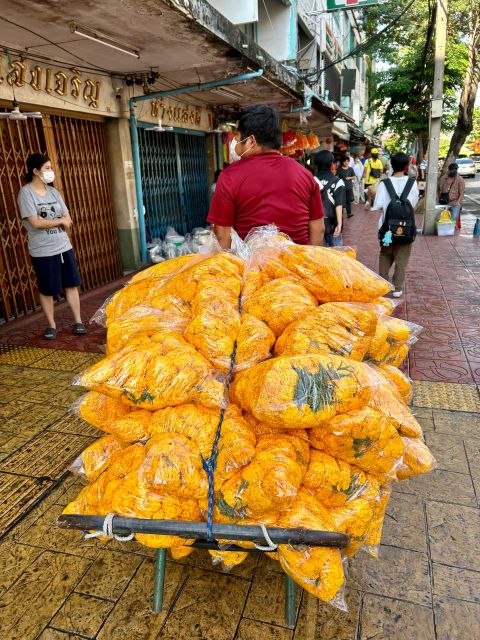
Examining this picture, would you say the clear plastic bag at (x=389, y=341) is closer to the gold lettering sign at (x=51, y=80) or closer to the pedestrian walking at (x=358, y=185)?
the gold lettering sign at (x=51, y=80)

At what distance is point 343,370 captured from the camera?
5.08 ft

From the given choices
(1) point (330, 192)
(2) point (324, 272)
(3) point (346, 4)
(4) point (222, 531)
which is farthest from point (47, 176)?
(3) point (346, 4)

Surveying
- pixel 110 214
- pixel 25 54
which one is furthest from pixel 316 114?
pixel 25 54

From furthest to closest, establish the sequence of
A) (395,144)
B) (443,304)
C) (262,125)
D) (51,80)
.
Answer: (395,144) < (443,304) < (51,80) < (262,125)

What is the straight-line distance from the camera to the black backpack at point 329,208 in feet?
19.5

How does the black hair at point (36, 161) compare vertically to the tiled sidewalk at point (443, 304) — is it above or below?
above

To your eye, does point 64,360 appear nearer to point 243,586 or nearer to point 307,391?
point 243,586

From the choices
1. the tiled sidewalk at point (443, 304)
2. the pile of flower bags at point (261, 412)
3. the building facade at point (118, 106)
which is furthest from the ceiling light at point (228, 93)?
the pile of flower bags at point (261, 412)

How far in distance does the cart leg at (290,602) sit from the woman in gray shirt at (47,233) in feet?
13.6

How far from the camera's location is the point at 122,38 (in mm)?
5016

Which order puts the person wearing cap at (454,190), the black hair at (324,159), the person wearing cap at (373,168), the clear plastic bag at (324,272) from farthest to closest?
the person wearing cap at (373,168) → the person wearing cap at (454,190) → the black hair at (324,159) → the clear plastic bag at (324,272)

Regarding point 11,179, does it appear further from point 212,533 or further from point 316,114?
point 316,114

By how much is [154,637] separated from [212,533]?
75 cm

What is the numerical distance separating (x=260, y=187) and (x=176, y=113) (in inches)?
305
